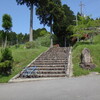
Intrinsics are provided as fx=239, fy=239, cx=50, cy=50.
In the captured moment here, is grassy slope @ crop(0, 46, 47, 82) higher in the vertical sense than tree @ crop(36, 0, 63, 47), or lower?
lower

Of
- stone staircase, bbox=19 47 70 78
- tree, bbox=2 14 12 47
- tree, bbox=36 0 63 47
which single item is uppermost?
tree, bbox=36 0 63 47

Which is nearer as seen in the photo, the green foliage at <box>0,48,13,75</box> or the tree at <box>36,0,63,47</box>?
the green foliage at <box>0,48,13,75</box>

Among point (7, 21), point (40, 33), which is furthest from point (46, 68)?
point (40, 33)

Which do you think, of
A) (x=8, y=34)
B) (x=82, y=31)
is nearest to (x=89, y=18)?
(x=82, y=31)

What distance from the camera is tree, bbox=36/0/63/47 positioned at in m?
39.0

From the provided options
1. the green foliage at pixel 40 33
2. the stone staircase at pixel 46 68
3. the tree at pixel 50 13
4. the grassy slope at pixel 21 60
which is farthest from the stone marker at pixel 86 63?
the green foliage at pixel 40 33

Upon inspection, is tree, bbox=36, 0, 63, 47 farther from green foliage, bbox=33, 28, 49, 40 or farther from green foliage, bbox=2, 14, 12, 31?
green foliage, bbox=2, 14, 12, 31

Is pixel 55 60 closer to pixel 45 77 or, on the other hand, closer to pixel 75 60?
pixel 75 60

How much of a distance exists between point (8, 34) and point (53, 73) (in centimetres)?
1871

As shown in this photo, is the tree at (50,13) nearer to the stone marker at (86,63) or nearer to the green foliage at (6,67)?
the stone marker at (86,63)

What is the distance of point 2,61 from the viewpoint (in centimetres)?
1491

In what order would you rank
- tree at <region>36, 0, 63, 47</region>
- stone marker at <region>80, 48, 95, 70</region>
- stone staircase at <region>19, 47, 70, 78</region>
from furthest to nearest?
tree at <region>36, 0, 63, 47</region> < stone marker at <region>80, 48, 95, 70</region> < stone staircase at <region>19, 47, 70, 78</region>

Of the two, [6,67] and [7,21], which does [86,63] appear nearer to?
[6,67]

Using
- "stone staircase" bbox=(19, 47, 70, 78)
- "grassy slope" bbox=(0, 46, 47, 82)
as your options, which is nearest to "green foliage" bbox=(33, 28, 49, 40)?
"grassy slope" bbox=(0, 46, 47, 82)
